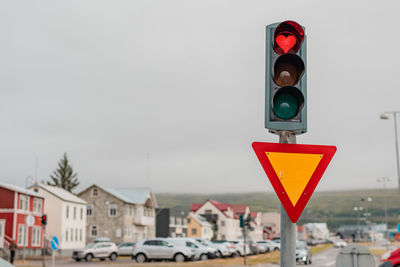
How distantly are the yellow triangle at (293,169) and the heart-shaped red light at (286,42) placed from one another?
0.91 metres

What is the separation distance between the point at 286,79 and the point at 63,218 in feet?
216

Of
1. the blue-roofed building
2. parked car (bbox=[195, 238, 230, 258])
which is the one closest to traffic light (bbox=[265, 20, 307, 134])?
parked car (bbox=[195, 238, 230, 258])

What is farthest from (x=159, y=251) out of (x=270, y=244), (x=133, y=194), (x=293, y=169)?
(x=133, y=194)

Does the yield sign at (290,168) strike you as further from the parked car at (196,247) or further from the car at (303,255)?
the parked car at (196,247)

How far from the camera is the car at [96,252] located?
152 feet

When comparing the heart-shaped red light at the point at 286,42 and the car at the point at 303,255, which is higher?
the heart-shaped red light at the point at 286,42

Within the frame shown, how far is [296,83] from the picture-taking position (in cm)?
480

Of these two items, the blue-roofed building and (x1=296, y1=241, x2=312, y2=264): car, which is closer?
(x1=296, y1=241, x2=312, y2=264): car

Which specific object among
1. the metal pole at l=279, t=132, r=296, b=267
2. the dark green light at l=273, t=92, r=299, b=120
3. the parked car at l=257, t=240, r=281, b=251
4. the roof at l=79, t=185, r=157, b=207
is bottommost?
the parked car at l=257, t=240, r=281, b=251

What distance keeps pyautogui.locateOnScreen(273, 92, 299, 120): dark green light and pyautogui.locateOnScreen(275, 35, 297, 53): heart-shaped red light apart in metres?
0.43

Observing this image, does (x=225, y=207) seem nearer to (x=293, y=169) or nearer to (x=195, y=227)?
(x=195, y=227)

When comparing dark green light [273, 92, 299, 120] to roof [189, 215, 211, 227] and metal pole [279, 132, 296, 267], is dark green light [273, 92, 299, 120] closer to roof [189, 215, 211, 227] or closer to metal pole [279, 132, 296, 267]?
metal pole [279, 132, 296, 267]

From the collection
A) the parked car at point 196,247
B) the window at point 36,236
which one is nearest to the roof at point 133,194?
the window at point 36,236

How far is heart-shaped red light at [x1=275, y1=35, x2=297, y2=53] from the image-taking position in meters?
4.89
